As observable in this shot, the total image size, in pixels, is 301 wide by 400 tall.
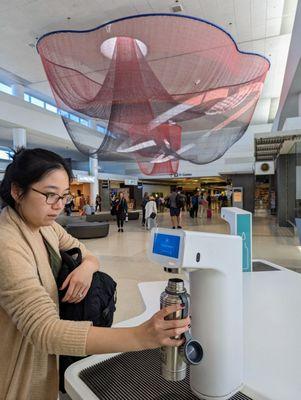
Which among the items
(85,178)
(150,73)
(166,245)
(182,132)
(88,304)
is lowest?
(88,304)

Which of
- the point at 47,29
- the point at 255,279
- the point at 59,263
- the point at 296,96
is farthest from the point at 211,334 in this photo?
the point at 296,96

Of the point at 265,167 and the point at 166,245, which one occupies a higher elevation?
the point at 265,167

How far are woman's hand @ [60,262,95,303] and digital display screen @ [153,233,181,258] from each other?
0.44 metres

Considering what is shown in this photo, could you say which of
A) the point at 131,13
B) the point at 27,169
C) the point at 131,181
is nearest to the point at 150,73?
the point at 131,13

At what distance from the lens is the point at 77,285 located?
1.05 meters

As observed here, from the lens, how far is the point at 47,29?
8250mm

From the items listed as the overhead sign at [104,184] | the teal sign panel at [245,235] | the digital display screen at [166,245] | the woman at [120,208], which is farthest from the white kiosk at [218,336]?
the overhead sign at [104,184]

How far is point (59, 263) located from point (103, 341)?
0.51 meters

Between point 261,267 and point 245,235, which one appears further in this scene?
point 261,267

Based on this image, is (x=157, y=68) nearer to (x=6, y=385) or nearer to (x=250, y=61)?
(x=250, y=61)

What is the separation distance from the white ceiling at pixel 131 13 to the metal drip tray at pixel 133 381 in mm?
8200

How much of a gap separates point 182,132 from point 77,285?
36.3ft

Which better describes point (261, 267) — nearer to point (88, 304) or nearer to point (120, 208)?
point (88, 304)

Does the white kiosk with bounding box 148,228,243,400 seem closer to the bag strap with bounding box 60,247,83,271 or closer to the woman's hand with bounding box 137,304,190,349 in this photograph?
the woman's hand with bounding box 137,304,190,349
